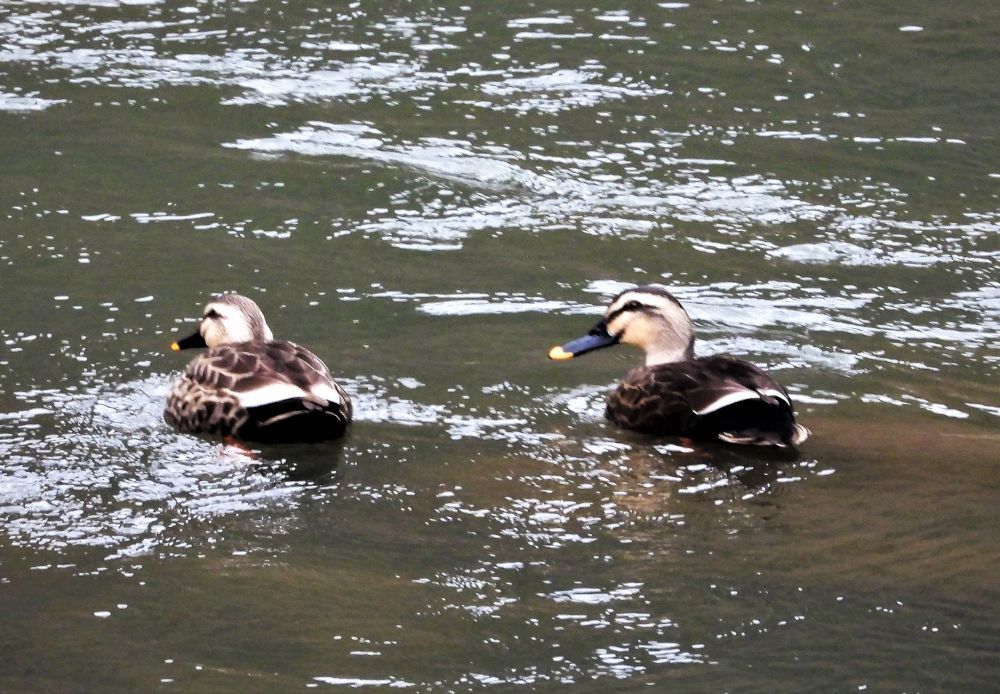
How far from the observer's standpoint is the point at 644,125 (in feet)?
38.9

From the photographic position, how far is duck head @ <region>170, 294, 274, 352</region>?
24.8 feet

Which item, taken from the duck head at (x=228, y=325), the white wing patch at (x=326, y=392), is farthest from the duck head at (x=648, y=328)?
the duck head at (x=228, y=325)

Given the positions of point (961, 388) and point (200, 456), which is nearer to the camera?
point (200, 456)

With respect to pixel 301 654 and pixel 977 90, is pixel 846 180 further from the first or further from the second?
pixel 301 654

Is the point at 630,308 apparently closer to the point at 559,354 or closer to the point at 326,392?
the point at 559,354

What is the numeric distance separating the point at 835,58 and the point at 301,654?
10095 millimetres

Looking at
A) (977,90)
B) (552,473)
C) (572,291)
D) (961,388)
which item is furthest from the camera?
(977,90)

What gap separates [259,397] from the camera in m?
6.66

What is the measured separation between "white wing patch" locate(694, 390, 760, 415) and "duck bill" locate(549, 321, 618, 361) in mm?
890

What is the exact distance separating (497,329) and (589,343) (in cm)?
77

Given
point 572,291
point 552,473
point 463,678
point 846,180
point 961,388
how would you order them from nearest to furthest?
point 463,678
point 552,473
point 961,388
point 572,291
point 846,180

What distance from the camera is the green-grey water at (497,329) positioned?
199 inches

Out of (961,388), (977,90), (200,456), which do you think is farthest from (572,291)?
(977,90)

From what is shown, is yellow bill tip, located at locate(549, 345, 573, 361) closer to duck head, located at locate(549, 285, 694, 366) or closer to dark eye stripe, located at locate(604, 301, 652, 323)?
duck head, located at locate(549, 285, 694, 366)
